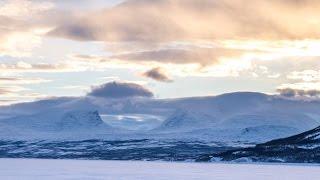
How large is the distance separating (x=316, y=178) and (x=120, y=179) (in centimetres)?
5246

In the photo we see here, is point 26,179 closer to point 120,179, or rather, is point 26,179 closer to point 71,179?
point 71,179

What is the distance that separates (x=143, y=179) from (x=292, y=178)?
131ft

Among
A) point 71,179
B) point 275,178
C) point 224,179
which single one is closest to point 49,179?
point 71,179

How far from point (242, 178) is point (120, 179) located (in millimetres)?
33202

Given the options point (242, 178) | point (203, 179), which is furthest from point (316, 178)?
point (203, 179)

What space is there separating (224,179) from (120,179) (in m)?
27.8

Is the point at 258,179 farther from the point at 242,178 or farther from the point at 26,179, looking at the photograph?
the point at 26,179

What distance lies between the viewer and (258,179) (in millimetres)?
167000

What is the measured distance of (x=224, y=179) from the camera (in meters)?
171

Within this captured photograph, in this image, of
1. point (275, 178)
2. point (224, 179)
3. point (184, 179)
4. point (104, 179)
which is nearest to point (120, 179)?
point (104, 179)

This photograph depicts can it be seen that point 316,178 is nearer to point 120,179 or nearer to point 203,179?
point 203,179

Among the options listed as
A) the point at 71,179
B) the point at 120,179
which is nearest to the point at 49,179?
the point at 71,179

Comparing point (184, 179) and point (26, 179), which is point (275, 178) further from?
point (26, 179)

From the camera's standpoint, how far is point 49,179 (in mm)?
167000
